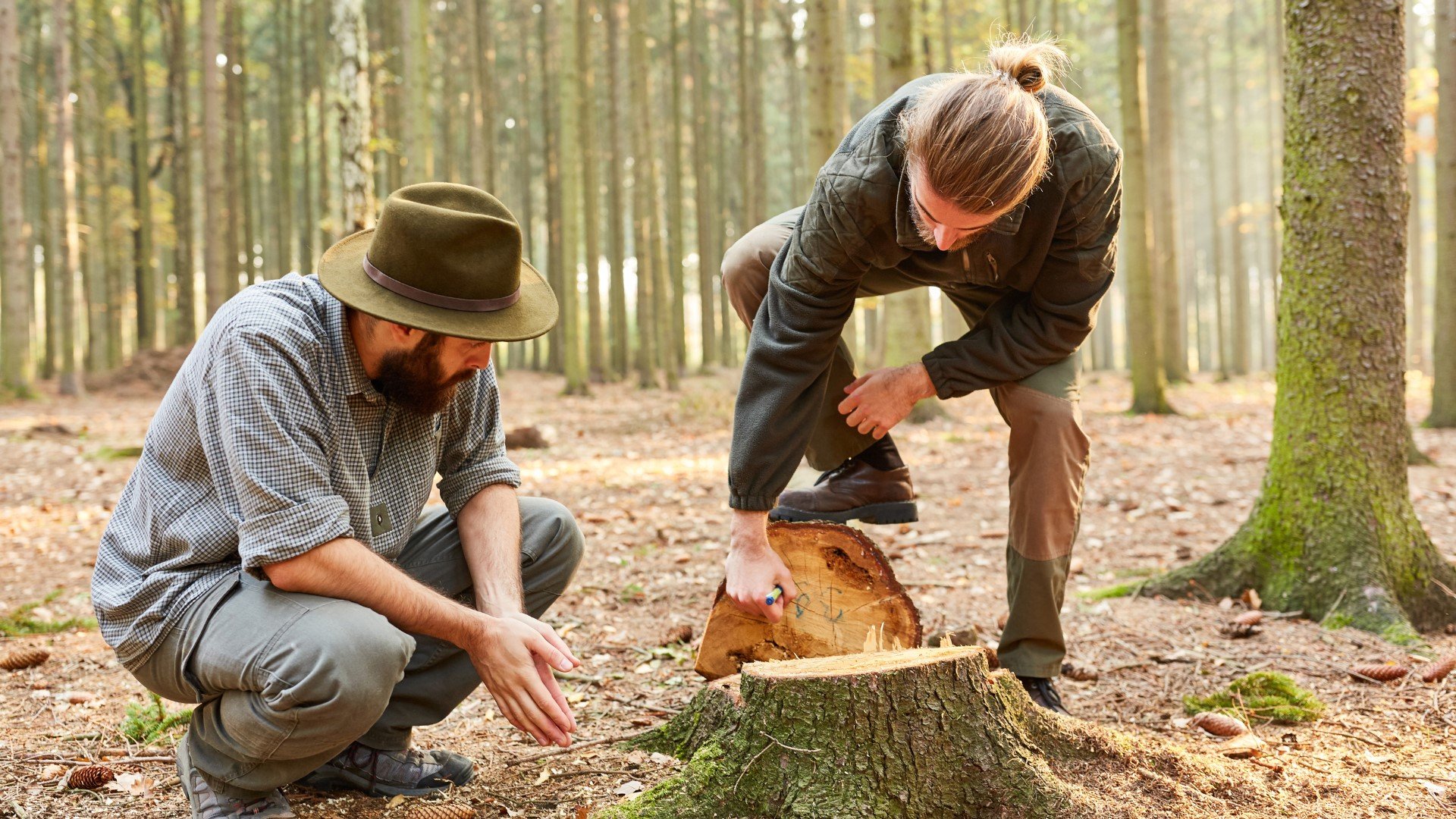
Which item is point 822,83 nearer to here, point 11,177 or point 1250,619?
point 1250,619

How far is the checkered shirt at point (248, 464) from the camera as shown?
215cm

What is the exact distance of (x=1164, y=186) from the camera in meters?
14.1

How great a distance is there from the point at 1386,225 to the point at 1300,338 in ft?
1.73

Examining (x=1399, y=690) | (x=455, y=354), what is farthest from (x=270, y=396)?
(x=1399, y=690)

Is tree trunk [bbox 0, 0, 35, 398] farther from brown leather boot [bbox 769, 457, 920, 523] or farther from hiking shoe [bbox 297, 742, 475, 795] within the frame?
brown leather boot [bbox 769, 457, 920, 523]

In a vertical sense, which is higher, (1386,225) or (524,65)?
(524,65)

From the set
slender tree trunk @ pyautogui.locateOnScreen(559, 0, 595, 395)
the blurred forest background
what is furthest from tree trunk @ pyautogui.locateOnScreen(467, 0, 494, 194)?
slender tree trunk @ pyautogui.locateOnScreen(559, 0, 595, 395)

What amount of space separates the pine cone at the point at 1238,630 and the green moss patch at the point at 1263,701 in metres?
0.55

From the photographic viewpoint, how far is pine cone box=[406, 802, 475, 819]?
2404 mm

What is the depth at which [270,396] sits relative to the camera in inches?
86.4

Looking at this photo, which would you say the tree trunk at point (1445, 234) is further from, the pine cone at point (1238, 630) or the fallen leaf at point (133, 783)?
the fallen leaf at point (133, 783)

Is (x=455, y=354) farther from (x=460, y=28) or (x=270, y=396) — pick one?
(x=460, y=28)

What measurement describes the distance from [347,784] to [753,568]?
122cm

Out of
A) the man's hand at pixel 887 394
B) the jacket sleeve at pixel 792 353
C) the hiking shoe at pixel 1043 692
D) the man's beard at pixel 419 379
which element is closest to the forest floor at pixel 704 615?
the hiking shoe at pixel 1043 692
